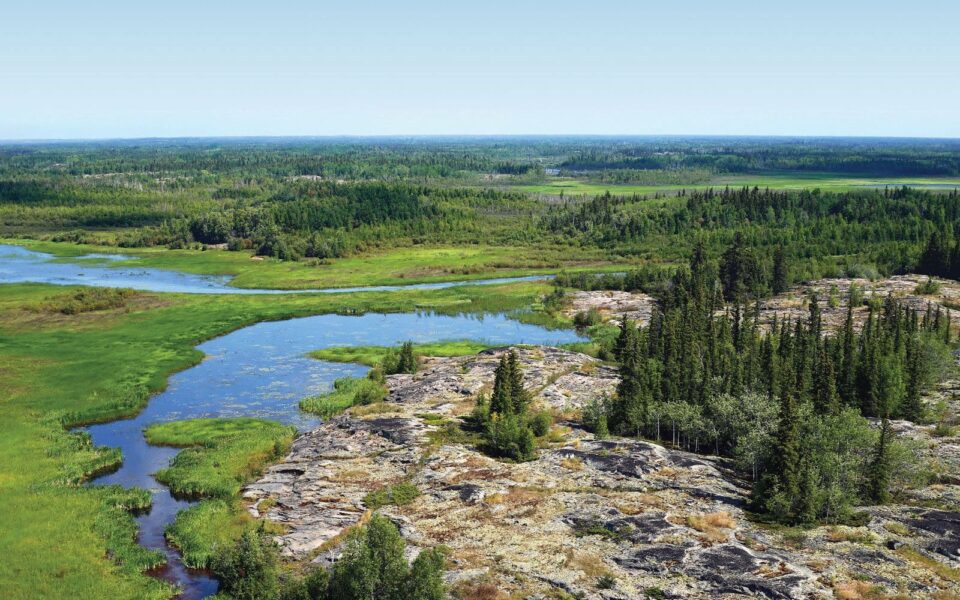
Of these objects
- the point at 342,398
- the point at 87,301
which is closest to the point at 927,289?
the point at 342,398

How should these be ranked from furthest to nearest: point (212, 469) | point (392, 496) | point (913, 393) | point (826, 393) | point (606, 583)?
point (913, 393)
point (826, 393)
point (212, 469)
point (392, 496)
point (606, 583)

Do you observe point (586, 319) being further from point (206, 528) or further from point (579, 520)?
point (206, 528)

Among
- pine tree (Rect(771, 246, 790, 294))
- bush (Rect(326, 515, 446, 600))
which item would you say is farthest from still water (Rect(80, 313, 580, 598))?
pine tree (Rect(771, 246, 790, 294))

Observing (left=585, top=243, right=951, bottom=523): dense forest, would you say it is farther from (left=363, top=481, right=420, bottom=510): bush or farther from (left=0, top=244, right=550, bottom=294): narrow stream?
(left=0, top=244, right=550, bottom=294): narrow stream

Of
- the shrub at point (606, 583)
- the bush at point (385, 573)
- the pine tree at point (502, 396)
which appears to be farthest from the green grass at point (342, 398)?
the shrub at point (606, 583)

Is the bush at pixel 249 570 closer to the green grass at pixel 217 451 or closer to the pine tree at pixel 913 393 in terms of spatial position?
the green grass at pixel 217 451

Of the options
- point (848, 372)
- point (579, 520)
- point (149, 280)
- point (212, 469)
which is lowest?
point (212, 469)

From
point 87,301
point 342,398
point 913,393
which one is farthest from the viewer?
point 87,301
